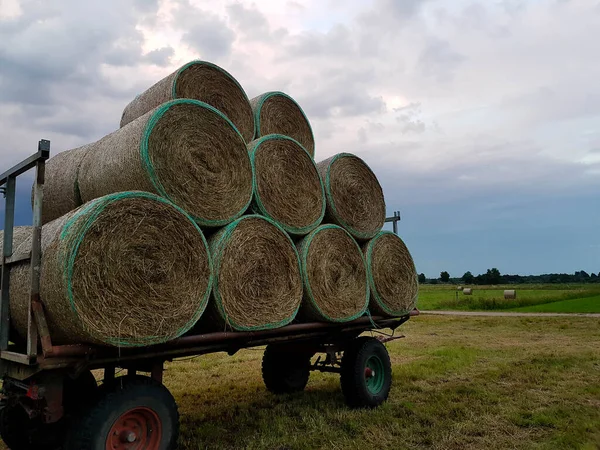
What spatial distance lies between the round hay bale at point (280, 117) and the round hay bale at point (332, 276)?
Result: 1496 millimetres

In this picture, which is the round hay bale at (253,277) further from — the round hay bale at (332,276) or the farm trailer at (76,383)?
the round hay bale at (332,276)

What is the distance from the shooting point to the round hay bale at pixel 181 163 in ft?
14.2

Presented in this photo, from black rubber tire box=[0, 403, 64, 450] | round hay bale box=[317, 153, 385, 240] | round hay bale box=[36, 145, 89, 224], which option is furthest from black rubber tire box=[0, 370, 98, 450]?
round hay bale box=[317, 153, 385, 240]

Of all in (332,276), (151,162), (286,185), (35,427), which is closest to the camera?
(151,162)

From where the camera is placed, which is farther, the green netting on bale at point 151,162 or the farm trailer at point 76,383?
the green netting on bale at point 151,162

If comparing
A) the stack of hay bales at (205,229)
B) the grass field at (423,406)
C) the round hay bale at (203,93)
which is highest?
the round hay bale at (203,93)

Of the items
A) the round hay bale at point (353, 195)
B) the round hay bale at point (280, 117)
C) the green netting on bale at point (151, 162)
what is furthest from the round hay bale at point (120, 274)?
the round hay bale at point (280, 117)

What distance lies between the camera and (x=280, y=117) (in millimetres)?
7051

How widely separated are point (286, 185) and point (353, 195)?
134 cm

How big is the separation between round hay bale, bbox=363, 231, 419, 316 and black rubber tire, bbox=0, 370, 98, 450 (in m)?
3.58

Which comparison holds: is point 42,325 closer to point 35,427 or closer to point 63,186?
point 35,427

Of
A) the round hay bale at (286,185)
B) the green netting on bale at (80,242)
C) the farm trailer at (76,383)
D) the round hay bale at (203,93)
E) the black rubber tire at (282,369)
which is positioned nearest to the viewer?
the green netting on bale at (80,242)

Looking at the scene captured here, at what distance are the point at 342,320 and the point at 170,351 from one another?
232 cm

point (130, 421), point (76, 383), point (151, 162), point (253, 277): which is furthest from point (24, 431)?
point (151, 162)
